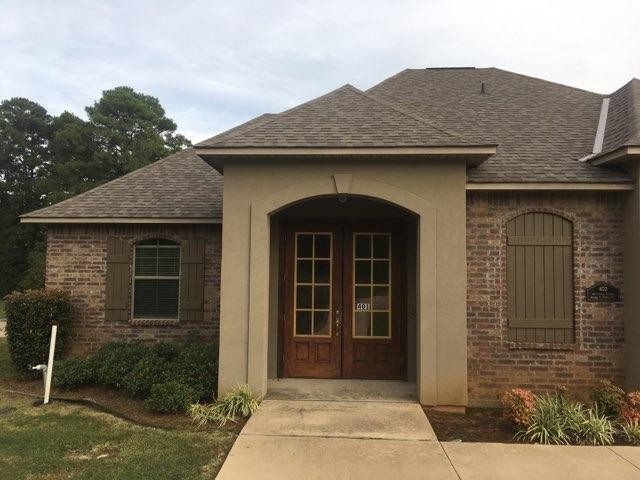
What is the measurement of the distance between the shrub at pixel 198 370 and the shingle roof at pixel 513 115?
4.75 meters

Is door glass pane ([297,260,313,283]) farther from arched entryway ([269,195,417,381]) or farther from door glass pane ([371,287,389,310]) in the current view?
door glass pane ([371,287,389,310])

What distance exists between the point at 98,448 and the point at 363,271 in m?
4.63

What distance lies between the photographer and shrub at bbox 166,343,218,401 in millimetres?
7074

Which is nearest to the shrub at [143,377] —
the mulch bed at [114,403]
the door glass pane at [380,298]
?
the mulch bed at [114,403]

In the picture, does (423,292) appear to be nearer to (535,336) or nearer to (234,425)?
(535,336)

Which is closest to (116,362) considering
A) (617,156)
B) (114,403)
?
(114,403)

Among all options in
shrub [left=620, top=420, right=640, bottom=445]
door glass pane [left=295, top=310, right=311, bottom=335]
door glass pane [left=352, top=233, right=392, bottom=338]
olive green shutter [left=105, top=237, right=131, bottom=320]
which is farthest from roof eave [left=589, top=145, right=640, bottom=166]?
olive green shutter [left=105, top=237, right=131, bottom=320]

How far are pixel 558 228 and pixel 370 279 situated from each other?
296 cm

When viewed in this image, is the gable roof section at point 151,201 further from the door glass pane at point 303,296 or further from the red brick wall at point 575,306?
the red brick wall at point 575,306

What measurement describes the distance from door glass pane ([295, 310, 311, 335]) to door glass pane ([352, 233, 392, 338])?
74cm

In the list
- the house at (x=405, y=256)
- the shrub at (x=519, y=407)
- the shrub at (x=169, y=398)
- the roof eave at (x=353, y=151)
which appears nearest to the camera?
the shrub at (x=519, y=407)

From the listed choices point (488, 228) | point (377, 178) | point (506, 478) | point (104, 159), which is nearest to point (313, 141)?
point (377, 178)

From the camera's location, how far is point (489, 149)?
6797 millimetres

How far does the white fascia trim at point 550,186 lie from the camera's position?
287 inches
